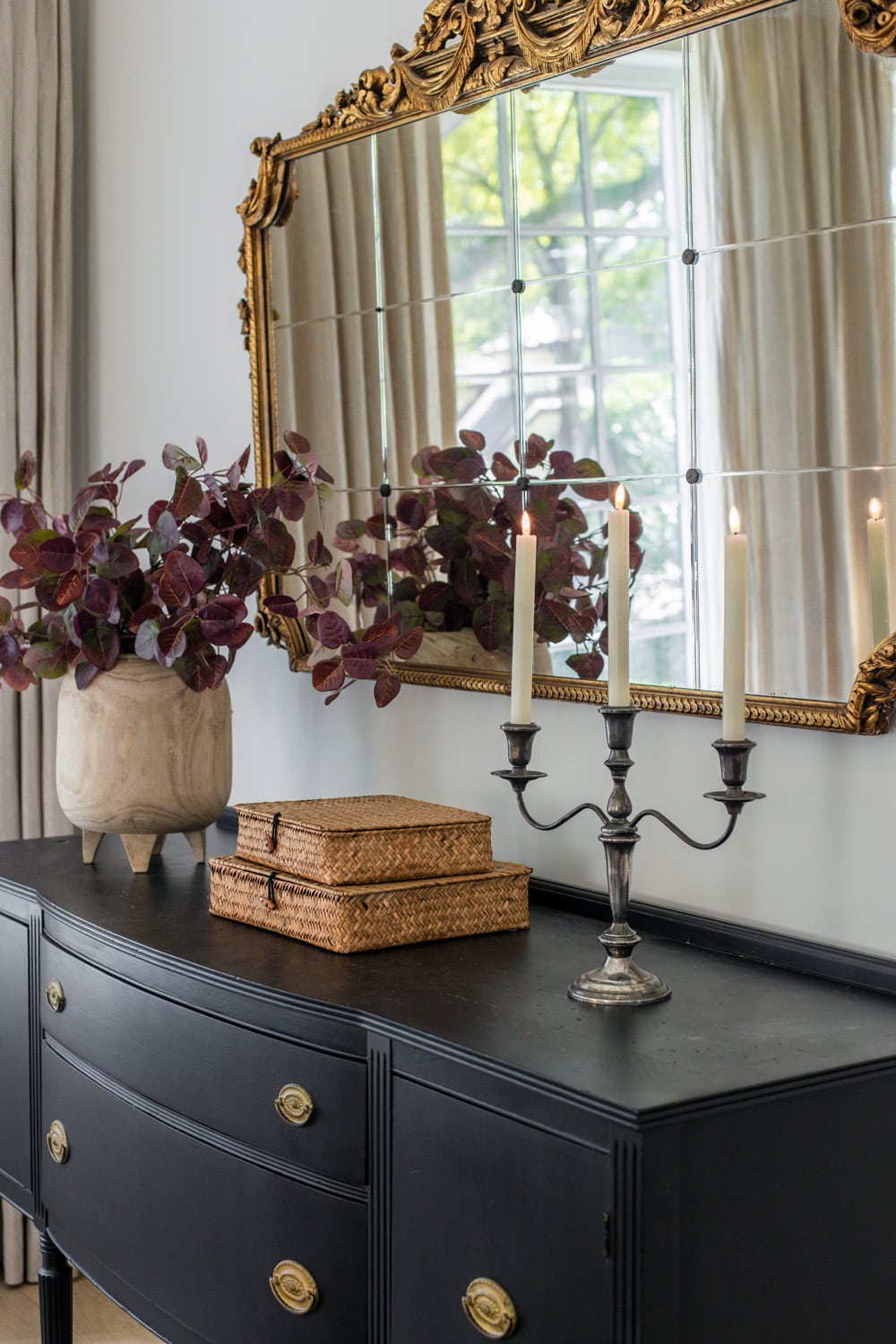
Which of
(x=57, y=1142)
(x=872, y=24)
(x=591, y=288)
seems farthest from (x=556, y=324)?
(x=57, y=1142)

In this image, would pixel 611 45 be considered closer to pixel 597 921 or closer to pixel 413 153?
pixel 413 153

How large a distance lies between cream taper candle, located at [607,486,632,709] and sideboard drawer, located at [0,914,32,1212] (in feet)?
3.17

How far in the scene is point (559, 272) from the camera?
1681mm

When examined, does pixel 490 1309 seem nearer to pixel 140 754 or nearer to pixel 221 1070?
pixel 221 1070

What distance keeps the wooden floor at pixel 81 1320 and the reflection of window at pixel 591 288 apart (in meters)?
1.66

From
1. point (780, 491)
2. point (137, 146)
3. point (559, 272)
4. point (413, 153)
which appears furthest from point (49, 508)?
point (780, 491)

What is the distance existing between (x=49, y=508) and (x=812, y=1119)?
2.05 metres

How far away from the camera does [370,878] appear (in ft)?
4.95

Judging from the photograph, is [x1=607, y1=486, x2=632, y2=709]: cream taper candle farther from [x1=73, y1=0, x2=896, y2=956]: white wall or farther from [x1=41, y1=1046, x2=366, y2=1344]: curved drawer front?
A: [x1=41, y1=1046, x2=366, y2=1344]: curved drawer front

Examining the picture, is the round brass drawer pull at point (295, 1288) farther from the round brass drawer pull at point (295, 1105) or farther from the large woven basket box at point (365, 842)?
the large woven basket box at point (365, 842)

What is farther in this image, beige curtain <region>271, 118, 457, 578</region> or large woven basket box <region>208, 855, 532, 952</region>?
beige curtain <region>271, 118, 457, 578</region>

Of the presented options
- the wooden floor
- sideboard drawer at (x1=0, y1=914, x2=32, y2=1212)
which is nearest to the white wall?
sideboard drawer at (x1=0, y1=914, x2=32, y2=1212)

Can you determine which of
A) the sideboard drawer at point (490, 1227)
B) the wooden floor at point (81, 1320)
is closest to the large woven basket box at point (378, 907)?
the sideboard drawer at point (490, 1227)

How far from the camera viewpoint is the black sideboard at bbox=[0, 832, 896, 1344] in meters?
1.05
